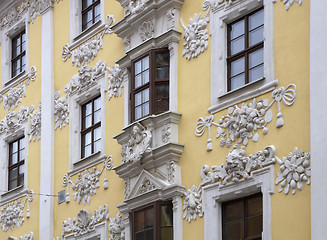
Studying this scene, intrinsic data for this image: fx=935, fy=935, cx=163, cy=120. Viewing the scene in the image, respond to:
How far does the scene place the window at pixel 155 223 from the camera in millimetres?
19219

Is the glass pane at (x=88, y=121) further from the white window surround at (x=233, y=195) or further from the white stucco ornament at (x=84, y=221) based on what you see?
the white window surround at (x=233, y=195)

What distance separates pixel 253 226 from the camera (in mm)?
17406

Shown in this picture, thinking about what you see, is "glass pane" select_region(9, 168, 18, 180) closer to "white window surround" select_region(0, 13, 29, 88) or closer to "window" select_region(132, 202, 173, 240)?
"white window surround" select_region(0, 13, 29, 88)

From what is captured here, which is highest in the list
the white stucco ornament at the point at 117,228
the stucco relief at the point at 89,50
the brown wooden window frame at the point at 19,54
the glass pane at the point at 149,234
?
the brown wooden window frame at the point at 19,54

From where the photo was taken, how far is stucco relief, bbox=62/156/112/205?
2185cm

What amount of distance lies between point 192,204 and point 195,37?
3.58m

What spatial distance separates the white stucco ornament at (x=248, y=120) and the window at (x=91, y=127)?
4746 mm

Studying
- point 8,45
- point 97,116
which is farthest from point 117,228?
point 8,45

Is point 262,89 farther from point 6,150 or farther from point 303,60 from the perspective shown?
point 6,150

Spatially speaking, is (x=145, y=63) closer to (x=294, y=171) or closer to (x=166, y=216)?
(x=166, y=216)

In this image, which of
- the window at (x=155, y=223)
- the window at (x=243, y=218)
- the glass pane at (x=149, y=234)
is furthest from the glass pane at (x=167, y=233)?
the window at (x=243, y=218)

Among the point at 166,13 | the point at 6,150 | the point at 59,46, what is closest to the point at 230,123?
the point at 166,13

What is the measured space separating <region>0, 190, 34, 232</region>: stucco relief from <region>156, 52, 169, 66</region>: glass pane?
6208mm

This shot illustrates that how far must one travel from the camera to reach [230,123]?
18109 millimetres
